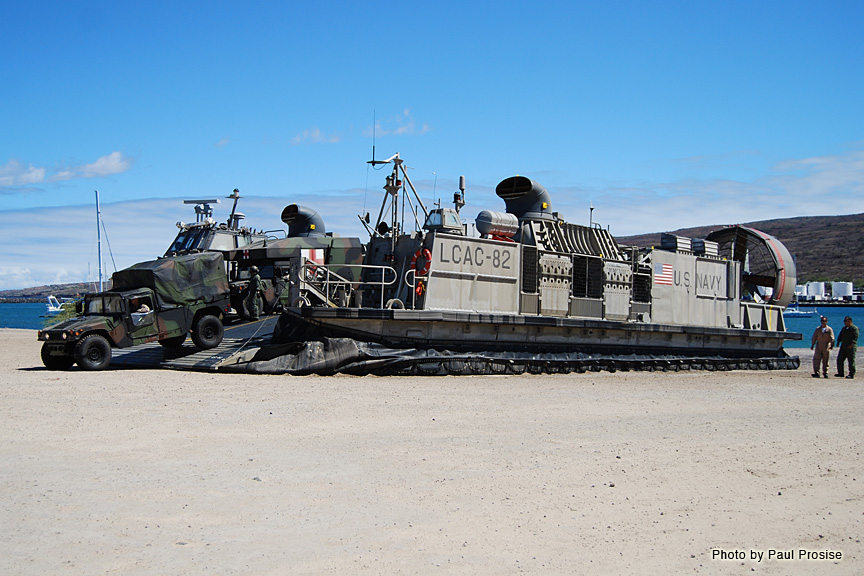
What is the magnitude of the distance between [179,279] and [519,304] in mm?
6696

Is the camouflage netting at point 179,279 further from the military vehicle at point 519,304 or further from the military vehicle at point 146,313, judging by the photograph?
the military vehicle at point 519,304

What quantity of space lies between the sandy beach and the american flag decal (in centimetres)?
696

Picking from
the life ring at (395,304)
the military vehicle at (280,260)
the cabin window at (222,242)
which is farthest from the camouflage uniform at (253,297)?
the life ring at (395,304)

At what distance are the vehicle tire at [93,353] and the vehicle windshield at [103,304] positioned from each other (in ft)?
2.23

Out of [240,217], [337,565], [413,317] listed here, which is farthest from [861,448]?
[240,217]

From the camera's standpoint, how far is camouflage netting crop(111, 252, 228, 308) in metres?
15.0

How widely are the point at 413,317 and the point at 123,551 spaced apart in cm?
919

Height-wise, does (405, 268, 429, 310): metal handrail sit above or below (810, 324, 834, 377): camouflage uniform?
above

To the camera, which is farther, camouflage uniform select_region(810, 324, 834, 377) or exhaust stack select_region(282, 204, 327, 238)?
exhaust stack select_region(282, 204, 327, 238)

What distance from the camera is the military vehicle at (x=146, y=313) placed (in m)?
13.7

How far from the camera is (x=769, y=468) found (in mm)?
6809

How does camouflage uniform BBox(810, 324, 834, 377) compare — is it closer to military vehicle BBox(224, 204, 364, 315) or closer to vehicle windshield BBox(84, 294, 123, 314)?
military vehicle BBox(224, 204, 364, 315)

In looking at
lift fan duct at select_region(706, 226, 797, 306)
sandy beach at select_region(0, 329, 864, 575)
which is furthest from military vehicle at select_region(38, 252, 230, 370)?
lift fan duct at select_region(706, 226, 797, 306)

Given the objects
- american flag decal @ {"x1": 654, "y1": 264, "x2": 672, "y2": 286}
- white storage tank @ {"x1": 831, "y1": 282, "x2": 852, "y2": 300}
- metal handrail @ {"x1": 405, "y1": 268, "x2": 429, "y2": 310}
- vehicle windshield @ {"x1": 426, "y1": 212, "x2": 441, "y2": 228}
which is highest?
white storage tank @ {"x1": 831, "y1": 282, "x2": 852, "y2": 300}
